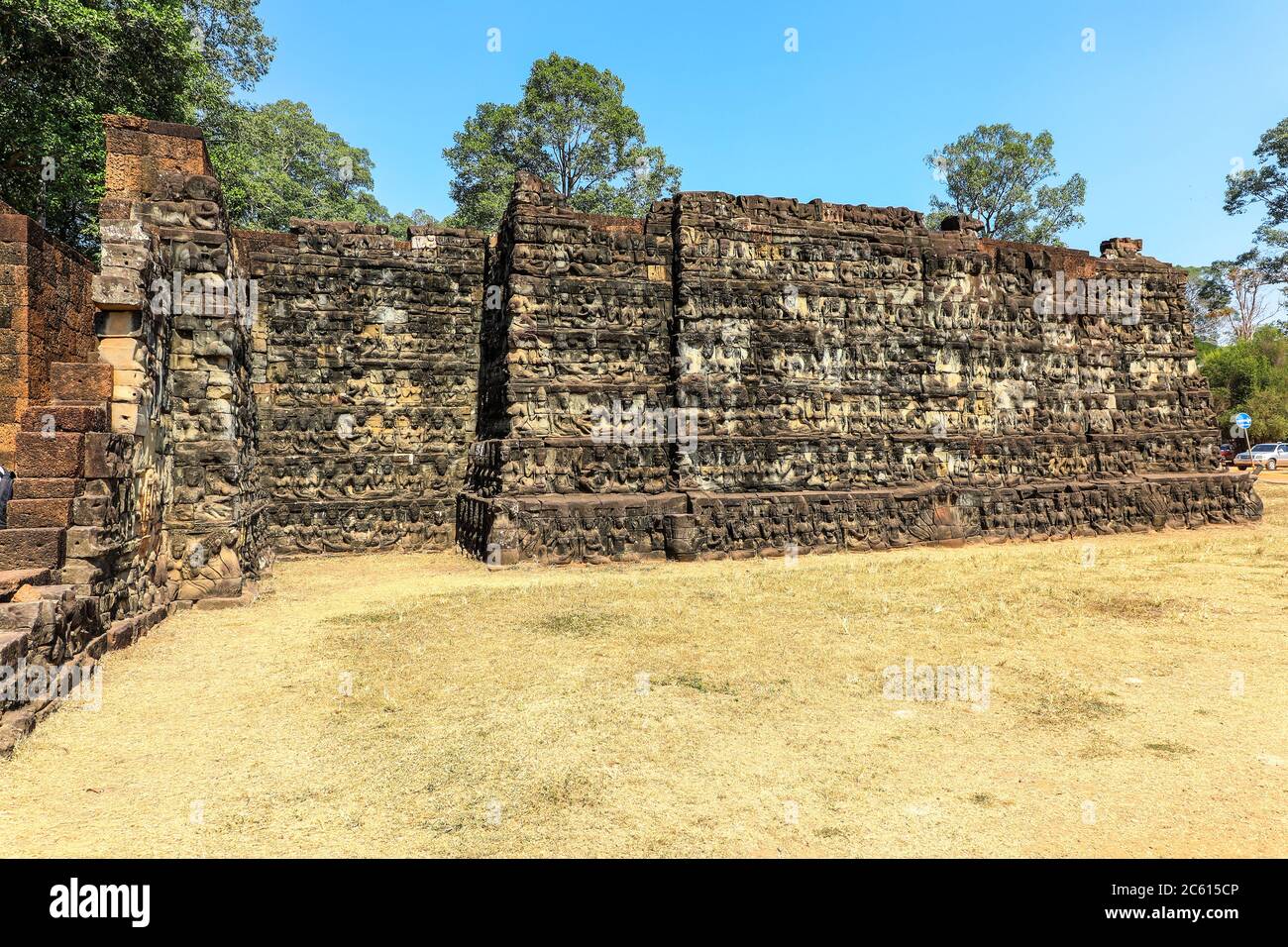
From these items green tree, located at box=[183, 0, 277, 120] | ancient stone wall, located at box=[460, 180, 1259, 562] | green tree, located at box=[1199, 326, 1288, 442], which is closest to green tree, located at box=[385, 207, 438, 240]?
green tree, located at box=[183, 0, 277, 120]

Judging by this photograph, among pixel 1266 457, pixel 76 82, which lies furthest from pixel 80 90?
pixel 1266 457

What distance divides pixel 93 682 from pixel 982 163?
45.3 meters

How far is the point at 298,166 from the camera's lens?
1449 inches

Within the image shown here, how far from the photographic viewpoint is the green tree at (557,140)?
1195 inches

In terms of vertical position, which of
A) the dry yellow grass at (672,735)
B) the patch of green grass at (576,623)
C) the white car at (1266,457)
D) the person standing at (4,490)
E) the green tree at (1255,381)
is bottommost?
the dry yellow grass at (672,735)

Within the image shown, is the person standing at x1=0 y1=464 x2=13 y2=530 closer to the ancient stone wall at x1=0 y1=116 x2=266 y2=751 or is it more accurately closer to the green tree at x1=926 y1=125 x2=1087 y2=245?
the ancient stone wall at x1=0 y1=116 x2=266 y2=751

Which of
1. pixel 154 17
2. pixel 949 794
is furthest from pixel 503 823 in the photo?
pixel 154 17

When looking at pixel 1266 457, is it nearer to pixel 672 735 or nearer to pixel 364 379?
pixel 364 379

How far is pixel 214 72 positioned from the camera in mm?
22172

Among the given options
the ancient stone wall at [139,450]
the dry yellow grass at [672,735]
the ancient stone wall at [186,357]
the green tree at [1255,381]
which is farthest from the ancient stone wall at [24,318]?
the green tree at [1255,381]

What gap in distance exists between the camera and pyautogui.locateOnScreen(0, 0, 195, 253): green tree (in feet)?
Answer: 46.4

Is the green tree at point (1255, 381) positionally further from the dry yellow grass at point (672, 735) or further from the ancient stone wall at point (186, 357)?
the ancient stone wall at point (186, 357)

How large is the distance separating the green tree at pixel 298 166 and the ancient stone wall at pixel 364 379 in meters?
12.1

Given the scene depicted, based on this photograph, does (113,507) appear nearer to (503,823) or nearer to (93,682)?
(93,682)
